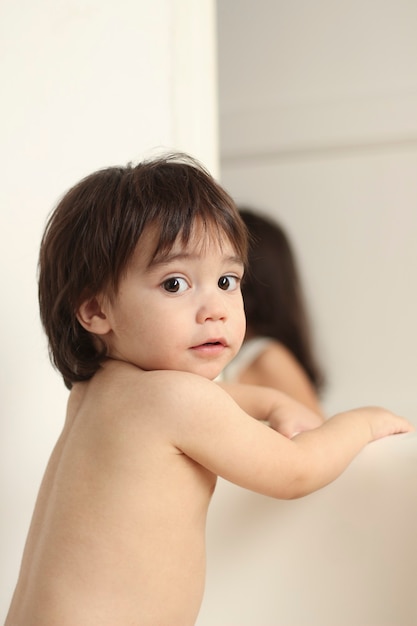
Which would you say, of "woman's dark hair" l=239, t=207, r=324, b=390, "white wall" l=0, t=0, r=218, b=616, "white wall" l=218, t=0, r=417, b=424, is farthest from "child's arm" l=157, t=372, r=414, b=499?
"white wall" l=218, t=0, r=417, b=424

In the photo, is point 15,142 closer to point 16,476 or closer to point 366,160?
point 16,476

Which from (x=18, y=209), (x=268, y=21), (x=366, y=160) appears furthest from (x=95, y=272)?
(x=268, y=21)

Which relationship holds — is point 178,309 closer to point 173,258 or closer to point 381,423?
point 173,258

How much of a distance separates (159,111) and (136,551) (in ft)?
2.67

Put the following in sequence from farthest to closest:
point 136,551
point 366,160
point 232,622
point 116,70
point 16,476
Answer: point 366,160 → point 116,70 → point 16,476 → point 232,622 → point 136,551

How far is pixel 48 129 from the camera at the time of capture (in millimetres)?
1126

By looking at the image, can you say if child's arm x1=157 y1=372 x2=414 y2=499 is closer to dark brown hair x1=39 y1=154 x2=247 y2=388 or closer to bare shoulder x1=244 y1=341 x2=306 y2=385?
dark brown hair x1=39 y1=154 x2=247 y2=388

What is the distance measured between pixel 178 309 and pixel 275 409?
0.81 ft

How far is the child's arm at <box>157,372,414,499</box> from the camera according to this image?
691 mm

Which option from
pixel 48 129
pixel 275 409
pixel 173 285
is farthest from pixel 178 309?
pixel 48 129

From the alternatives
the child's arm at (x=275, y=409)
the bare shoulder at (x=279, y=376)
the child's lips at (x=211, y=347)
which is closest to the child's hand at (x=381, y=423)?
the child's arm at (x=275, y=409)

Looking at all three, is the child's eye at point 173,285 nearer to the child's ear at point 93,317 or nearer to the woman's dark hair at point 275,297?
the child's ear at point 93,317

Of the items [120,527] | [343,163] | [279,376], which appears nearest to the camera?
[120,527]

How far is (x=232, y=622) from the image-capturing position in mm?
896
